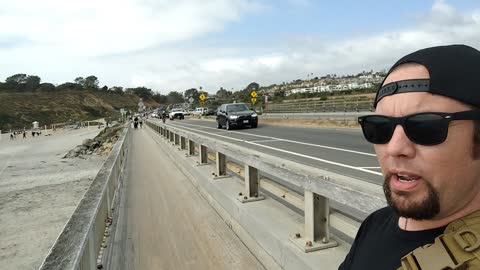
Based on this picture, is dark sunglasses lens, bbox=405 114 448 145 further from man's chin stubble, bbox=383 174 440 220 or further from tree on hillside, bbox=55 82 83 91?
tree on hillside, bbox=55 82 83 91

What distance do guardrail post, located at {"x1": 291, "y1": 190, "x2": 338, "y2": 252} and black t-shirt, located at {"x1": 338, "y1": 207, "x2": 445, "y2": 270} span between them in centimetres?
209

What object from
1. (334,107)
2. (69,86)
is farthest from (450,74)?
(69,86)

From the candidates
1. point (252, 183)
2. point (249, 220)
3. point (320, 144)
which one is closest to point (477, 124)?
point (249, 220)

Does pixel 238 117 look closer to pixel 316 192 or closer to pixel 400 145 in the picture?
pixel 316 192

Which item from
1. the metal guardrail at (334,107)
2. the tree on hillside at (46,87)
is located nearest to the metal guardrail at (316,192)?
the metal guardrail at (334,107)

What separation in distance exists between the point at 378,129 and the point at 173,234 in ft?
16.7

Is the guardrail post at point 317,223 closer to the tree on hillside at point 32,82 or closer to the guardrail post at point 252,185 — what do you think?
the guardrail post at point 252,185

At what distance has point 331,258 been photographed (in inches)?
154

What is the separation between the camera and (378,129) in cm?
170

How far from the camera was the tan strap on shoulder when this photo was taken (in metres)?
1.29

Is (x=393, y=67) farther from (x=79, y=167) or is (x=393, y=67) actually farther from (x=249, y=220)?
(x=79, y=167)

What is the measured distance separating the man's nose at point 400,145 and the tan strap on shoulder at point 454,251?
0.28 meters

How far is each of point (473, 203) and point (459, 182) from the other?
0.11 meters

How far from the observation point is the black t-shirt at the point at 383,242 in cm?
161
